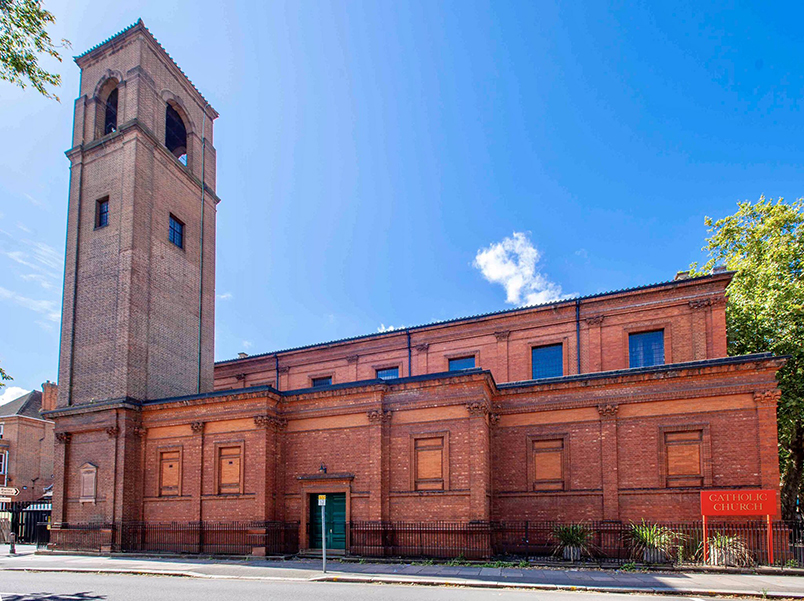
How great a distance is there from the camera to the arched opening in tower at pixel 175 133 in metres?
33.3

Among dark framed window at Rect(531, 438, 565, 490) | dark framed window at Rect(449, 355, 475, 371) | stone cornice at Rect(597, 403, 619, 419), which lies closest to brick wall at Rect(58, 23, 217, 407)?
dark framed window at Rect(449, 355, 475, 371)

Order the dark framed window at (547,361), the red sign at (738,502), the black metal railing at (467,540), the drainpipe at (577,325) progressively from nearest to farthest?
the red sign at (738,502), the black metal railing at (467,540), the drainpipe at (577,325), the dark framed window at (547,361)

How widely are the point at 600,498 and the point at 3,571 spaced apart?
21.5m

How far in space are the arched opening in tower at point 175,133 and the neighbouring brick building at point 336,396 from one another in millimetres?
182

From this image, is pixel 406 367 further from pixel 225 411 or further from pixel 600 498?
pixel 600 498

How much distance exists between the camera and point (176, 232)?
Result: 3072 cm

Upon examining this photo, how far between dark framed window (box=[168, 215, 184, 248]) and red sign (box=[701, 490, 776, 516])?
87.2 ft

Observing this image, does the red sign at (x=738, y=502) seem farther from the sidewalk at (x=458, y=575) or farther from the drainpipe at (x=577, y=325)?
the drainpipe at (x=577, y=325)

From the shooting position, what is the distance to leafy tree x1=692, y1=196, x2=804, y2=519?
92.0ft

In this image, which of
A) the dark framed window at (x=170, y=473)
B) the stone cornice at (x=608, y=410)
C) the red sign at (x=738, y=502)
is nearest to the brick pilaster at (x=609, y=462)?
the stone cornice at (x=608, y=410)

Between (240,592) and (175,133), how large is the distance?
93.2 ft

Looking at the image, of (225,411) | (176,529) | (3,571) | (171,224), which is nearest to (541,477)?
(225,411)

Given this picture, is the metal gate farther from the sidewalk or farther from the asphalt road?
the asphalt road

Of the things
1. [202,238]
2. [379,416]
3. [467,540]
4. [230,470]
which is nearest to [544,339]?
[379,416]
